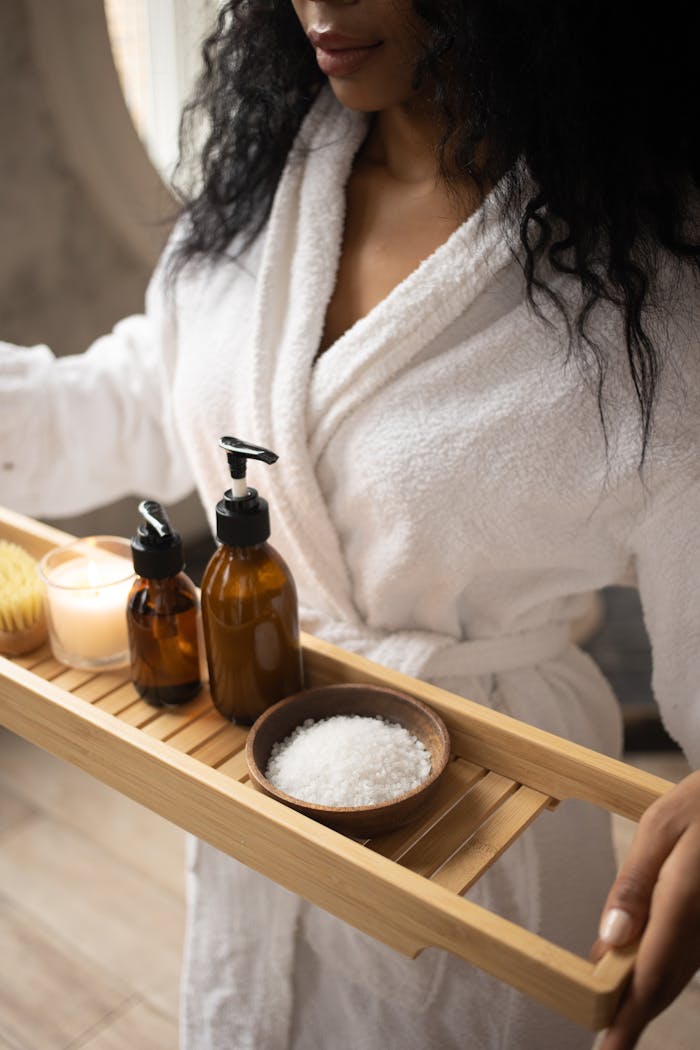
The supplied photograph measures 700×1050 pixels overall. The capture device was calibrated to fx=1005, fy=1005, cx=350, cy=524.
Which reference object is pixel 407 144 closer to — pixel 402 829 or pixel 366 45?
pixel 366 45

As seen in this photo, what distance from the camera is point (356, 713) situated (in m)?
0.68

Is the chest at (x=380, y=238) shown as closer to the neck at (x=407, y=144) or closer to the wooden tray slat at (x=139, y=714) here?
the neck at (x=407, y=144)

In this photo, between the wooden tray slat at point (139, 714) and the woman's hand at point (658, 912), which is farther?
the wooden tray slat at point (139, 714)

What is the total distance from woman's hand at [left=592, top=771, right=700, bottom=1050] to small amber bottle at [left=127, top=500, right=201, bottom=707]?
12.9 inches

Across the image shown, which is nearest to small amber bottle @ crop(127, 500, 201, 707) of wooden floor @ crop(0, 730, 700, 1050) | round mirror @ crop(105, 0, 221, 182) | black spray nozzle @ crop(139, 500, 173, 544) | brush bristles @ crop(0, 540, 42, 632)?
black spray nozzle @ crop(139, 500, 173, 544)

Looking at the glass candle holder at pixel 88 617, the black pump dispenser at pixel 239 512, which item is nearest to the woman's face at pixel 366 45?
the black pump dispenser at pixel 239 512

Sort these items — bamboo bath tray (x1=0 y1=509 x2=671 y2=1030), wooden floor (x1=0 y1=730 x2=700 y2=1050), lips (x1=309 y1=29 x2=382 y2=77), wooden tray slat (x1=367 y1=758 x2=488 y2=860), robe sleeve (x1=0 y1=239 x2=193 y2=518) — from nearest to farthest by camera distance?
bamboo bath tray (x1=0 y1=509 x2=671 y2=1030) < wooden tray slat (x1=367 y1=758 x2=488 y2=860) < lips (x1=309 y1=29 x2=382 y2=77) < robe sleeve (x1=0 y1=239 x2=193 y2=518) < wooden floor (x1=0 y1=730 x2=700 y2=1050)

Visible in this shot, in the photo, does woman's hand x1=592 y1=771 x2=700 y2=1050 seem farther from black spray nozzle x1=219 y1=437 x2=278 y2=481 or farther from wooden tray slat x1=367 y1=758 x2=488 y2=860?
black spray nozzle x1=219 y1=437 x2=278 y2=481

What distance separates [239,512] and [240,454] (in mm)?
37

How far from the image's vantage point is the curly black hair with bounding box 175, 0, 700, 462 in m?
0.62

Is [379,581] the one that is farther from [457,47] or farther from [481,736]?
[457,47]

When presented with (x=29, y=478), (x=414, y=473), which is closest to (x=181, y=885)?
(x=29, y=478)

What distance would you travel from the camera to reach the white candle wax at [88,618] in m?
0.74

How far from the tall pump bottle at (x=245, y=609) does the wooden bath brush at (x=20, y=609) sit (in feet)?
0.56
